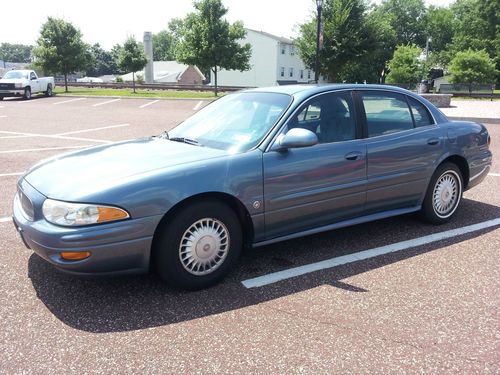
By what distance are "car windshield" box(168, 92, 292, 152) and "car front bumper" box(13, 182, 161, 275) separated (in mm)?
1016

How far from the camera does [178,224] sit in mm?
3135

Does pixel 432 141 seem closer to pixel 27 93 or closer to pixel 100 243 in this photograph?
pixel 100 243

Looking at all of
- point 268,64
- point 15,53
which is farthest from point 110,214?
point 15,53

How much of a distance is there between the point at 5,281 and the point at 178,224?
1546 millimetres

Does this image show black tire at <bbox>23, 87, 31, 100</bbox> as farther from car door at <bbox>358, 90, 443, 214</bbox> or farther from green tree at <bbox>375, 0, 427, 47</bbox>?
green tree at <bbox>375, 0, 427, 47</bbox>

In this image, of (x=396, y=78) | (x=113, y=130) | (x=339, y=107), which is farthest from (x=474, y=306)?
(x=396, y=78)

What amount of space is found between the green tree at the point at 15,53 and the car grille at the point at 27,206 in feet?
599

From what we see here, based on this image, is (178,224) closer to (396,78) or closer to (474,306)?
(474,306)

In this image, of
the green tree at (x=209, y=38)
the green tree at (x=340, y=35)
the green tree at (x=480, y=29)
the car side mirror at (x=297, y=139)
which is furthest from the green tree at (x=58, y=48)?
the green tree at (x=480, y=29)

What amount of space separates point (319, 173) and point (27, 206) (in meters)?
2.31

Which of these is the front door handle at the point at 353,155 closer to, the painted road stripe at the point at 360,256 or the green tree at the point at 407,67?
the painted road stripe at the point at 360,256

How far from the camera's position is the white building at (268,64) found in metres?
62.4

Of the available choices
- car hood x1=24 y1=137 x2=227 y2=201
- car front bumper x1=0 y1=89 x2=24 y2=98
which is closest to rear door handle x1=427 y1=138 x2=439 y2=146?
car hood x1=24 y1=137 x2=227 y2=201

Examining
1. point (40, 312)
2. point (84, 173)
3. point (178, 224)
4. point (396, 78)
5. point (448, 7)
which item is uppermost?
point (448, 7)
